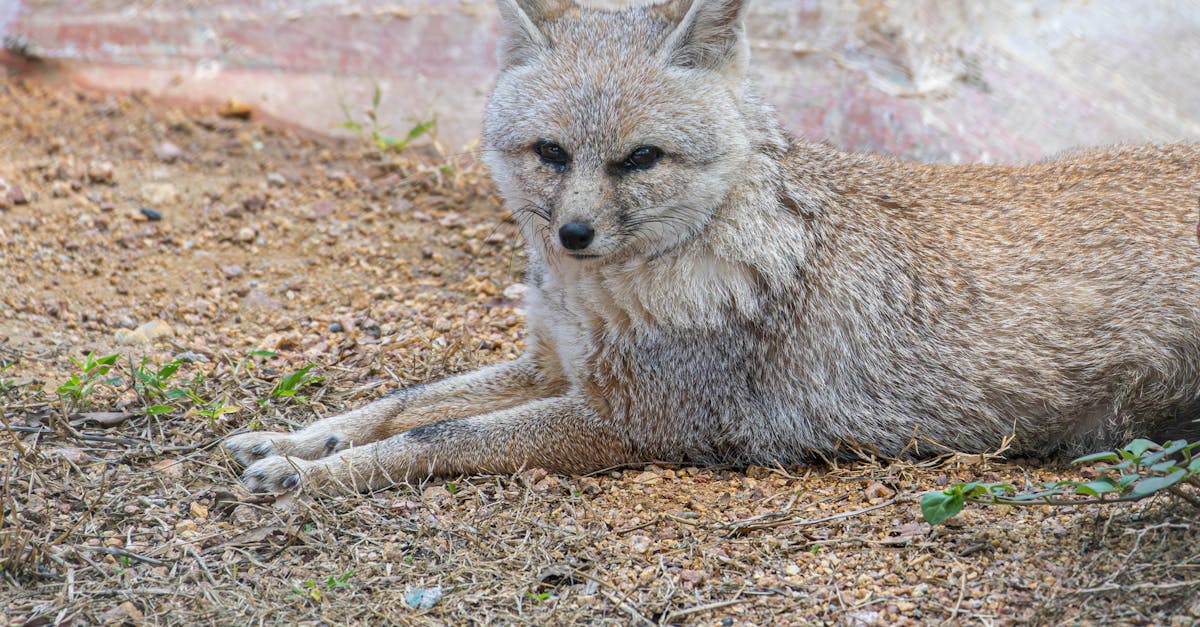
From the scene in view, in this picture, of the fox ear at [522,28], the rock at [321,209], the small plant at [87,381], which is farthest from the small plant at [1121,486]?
the rock at [321,209]

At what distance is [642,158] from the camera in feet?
16.4

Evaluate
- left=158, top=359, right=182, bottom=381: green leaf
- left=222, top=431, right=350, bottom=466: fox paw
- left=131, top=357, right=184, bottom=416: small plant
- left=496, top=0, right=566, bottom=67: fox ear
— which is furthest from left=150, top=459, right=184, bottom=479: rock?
left=496, top=0, right=566, bottom=67: fox ear

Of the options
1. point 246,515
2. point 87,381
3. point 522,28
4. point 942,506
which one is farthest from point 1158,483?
point 87,381

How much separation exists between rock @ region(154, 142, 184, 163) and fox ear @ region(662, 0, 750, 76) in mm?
5029

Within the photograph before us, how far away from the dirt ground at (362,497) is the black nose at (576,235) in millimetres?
1173

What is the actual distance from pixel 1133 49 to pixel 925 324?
5996mm

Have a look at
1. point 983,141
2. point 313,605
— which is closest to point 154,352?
point 313,605

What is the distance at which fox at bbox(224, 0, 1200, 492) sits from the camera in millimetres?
5168

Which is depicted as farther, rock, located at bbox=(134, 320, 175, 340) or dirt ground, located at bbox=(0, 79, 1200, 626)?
rock, located at bbox=(134, 320, 175, 340)

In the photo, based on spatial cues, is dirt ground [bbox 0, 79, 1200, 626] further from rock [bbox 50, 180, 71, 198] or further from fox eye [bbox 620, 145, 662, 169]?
fox eye [bbox 620, 145, 662, 169]

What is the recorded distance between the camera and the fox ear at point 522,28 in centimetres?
536

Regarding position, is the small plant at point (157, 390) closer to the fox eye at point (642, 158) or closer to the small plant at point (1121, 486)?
the fox eye at point (642, 158)

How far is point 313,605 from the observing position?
4148 mm

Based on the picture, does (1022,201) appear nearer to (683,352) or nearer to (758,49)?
(683,352)
